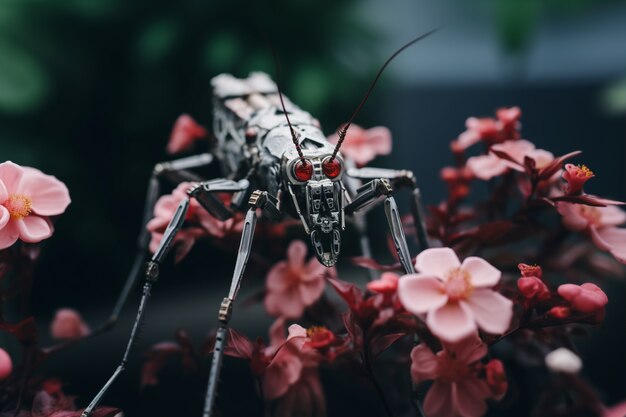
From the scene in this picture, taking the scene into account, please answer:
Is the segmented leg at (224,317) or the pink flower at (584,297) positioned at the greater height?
the segmented leg at (224,317)

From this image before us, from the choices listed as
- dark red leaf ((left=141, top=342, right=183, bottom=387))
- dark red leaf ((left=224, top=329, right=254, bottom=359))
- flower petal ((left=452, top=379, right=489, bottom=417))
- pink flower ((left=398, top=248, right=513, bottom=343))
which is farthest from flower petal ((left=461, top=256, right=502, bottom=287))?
dark red leaf ((left=141, top=342, right=183, bottom=387))

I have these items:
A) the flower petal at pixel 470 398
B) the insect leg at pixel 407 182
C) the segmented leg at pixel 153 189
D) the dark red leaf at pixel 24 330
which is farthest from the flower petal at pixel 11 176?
the flower petal at pixel 470 398

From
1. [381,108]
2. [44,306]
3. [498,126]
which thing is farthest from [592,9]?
[44,306]

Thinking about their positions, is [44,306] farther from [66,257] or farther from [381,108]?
[381,108]

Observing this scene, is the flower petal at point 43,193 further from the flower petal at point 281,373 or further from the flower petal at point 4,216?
the flower petal at point 281,373

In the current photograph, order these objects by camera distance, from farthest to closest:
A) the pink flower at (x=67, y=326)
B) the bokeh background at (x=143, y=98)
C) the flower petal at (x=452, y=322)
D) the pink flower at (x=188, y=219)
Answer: the bokeh background at (x=143, y=98), the pink flower at (x=67, y=326), the pink flower at (x=188, y=219), the flower petal at (x=452, y=322)

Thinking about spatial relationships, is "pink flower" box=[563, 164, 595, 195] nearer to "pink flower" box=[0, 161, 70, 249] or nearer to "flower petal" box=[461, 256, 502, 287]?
"flower petal" box=[461, 256, 502, 287]
